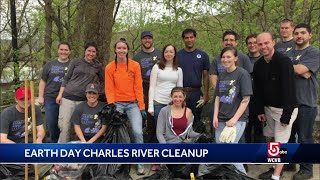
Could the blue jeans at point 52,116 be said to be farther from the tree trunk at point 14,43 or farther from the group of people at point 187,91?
the tree trunk at point 14,43

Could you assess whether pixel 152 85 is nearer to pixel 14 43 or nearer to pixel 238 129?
pixel 238 129

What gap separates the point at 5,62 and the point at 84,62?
10.6 m

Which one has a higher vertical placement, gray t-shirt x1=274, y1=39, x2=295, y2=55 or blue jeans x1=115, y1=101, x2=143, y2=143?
gray t-shirt x1=274, y1=39, x2=295, y2=55

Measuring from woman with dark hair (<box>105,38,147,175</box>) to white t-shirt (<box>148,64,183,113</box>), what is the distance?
164mm

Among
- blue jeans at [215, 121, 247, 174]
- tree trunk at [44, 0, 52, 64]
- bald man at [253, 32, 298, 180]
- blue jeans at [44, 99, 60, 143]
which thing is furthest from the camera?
tree trunk at [44, 0, 52, 64]

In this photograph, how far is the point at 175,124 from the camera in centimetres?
469

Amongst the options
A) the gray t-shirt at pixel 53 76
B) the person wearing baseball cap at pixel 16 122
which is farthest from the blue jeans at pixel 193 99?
the person wearing baseball cap at pixel 16 122

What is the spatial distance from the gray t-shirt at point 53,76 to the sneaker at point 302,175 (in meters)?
3.38

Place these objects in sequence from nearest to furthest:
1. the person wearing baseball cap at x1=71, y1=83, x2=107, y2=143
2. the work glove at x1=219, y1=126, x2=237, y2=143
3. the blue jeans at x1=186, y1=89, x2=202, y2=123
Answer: the work glove at x1=219, y1=126, x2=237, y2=143 < the person wearing baseball cap at x1=71, y1=83, x2=107, y2=143 < the blue jeans at x1=186, y1=89, x2=202, y2=123

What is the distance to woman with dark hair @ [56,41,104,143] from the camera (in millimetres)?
4973

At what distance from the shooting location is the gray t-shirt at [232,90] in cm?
425

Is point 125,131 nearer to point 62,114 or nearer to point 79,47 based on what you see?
point 62,114

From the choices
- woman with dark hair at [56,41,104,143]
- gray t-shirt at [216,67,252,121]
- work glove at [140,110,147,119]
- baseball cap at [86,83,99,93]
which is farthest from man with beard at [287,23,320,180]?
woman with dark hair at [56,41,104,143]

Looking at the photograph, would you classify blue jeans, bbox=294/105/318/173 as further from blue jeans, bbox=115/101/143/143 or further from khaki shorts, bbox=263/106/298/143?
blue jeans, bbox=115/101/143/143
